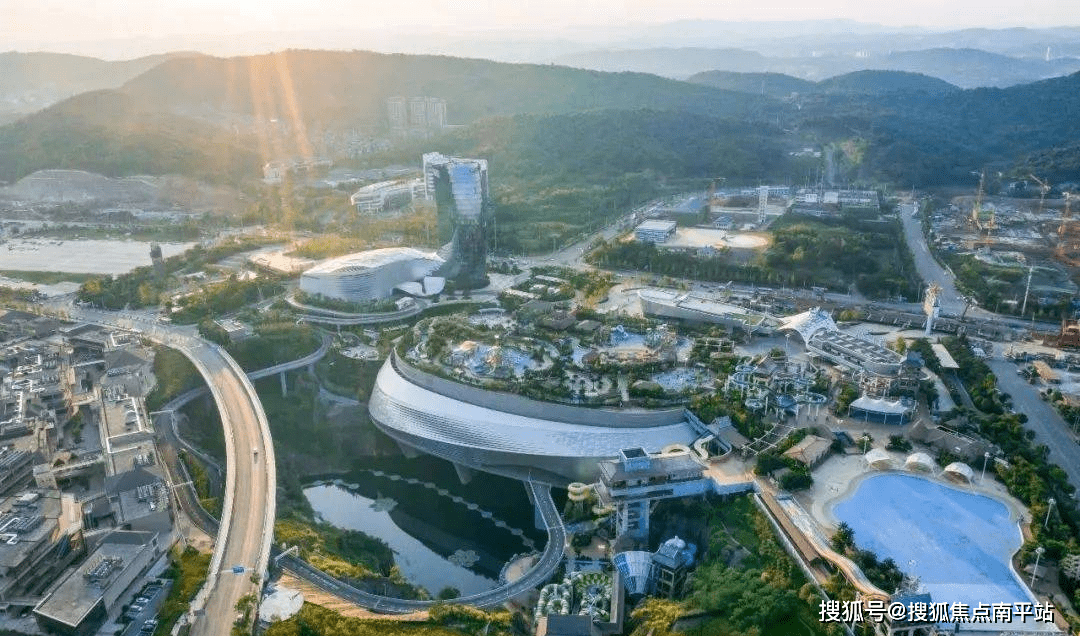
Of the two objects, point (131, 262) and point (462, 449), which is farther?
point (131, 262)

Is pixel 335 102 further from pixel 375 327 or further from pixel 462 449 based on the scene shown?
pixel 462 449

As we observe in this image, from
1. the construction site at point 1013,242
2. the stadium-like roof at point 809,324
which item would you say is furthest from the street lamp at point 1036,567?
the construction site at point 1013,242

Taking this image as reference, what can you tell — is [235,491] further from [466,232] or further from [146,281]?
[146,281]

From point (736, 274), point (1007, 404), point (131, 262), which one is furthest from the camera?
point (131, 262)

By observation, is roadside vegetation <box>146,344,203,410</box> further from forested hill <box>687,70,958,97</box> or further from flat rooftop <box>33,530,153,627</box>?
forested hill <box>687,70,958,97</box>

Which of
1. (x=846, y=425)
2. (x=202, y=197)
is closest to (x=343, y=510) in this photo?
(x=846, y=425)

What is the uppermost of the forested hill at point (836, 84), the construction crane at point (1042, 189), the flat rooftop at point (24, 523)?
the forested hill at point (836, 84)

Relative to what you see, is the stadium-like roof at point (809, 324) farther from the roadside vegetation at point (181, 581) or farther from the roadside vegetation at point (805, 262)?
the roadside vegetation at point (181, 581)
